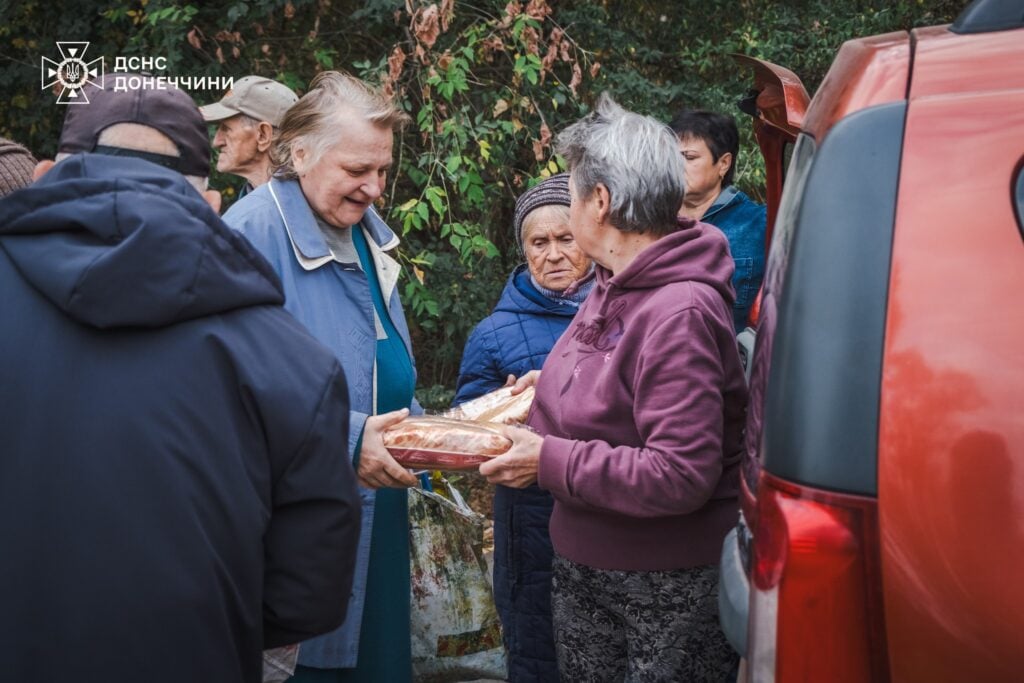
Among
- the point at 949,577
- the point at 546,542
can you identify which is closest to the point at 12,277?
the point at 949,577

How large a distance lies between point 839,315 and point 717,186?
131 inches

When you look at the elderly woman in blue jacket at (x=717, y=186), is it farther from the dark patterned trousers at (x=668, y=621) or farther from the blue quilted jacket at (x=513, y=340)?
the dark patterned trousers at (x=668, y=621)

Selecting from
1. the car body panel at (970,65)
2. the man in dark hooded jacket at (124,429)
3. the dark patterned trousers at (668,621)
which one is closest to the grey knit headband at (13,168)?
the man in dark hooded jacket at (124,429)

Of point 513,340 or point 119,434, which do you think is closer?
point 119,434

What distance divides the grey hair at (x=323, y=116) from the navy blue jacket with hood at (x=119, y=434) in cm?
138

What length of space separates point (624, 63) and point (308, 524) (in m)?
6.57

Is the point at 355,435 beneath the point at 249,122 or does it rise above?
beneath

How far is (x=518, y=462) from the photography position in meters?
2.70

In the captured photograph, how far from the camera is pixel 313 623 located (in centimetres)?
197

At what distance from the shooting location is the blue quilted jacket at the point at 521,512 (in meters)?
3.58

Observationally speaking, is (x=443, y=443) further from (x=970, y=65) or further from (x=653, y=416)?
(x=970, y=65)

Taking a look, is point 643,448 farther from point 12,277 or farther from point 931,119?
point 12,277

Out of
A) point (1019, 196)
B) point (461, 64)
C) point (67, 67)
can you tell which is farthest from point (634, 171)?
point (67, 67)

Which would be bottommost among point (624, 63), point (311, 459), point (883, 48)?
point (311, 459)
